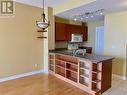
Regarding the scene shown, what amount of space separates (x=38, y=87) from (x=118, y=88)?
2.39 metres

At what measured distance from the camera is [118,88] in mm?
3541

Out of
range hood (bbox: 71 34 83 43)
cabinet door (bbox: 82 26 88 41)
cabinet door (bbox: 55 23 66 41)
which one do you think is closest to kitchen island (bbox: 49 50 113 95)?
cabinet door (bbox: 55 23 66 41)

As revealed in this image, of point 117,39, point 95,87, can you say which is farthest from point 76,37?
point 95,87

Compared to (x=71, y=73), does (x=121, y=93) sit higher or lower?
lower

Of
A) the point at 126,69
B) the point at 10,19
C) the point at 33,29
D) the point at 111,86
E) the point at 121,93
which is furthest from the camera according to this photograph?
the point at 33,29

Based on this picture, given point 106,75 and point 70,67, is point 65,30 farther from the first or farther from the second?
point 106,75

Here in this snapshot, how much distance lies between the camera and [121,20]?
4.34 m

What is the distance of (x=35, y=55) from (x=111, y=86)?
119 inches

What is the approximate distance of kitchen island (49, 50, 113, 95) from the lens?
126 inches

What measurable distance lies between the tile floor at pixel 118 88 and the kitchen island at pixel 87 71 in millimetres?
131

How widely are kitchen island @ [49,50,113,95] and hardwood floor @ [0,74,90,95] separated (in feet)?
0.79

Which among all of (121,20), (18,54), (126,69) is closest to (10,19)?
(18,54)

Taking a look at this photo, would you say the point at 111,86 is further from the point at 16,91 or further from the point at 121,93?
the point at 16,91

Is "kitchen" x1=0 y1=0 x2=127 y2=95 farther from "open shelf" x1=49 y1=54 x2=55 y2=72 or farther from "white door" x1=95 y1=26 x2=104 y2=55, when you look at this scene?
"white door" x1=95 y1=26 x2=104 y2=55
